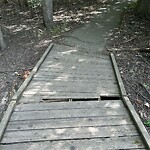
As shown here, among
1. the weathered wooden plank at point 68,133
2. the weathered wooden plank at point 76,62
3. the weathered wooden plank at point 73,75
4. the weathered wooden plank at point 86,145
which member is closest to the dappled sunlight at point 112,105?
the weathered wooden plank at point 68,133

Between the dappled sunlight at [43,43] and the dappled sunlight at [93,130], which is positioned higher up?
the dappled sunlight at [93,130]

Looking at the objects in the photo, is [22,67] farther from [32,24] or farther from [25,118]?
[32,24]

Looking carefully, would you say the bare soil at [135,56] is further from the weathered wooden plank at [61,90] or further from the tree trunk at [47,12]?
the tree trunk at [47,12]

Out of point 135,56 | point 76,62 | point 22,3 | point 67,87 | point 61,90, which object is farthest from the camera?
point 22,3

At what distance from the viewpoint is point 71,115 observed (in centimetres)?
421

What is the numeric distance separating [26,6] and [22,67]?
23.0ft

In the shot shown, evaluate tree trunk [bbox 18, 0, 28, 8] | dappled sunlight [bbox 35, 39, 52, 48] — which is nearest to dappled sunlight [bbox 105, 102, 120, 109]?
dappled sunlight [bbox 35, 39, 52, 48]

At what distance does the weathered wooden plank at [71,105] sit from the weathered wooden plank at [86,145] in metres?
0.92

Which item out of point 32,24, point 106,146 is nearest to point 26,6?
point 32,24

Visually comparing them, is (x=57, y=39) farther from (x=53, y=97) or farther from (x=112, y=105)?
(x=112, y=105)

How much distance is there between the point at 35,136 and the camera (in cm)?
367

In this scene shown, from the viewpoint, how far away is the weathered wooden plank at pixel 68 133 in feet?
11.9

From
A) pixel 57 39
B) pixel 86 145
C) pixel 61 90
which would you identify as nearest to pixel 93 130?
pixel 86 145

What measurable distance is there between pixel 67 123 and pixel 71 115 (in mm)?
243
